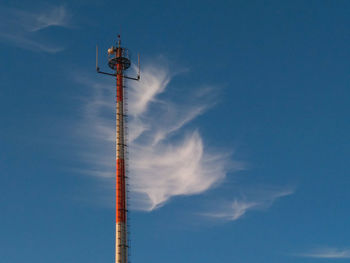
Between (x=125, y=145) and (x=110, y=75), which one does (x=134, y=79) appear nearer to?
(x=110, y=75)

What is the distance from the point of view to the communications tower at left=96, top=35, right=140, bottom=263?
97625 mm

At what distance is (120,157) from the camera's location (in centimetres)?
10388

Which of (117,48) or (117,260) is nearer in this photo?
(117,260)

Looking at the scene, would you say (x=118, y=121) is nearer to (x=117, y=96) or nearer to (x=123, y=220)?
(x=117, y=96)

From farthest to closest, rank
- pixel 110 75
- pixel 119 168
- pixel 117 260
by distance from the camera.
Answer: pixel 110 75
pixel 119 168
pixel 117 260

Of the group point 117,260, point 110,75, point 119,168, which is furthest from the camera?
point 110,75

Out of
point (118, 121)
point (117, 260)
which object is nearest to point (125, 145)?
point (118, 121)

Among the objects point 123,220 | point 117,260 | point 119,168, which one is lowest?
point 117,260

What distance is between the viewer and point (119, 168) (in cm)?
10288

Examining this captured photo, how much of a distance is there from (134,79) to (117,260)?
33435 mm

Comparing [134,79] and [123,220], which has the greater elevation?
[134,79]

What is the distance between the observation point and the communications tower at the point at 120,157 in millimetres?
97625

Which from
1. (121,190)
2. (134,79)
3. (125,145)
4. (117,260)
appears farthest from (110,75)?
(117,260)

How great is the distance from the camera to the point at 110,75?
11088 centimetres
